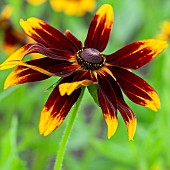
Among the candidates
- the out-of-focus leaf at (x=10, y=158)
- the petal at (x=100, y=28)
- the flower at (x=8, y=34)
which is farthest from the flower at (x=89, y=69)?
the flower at (x=8, y=34)

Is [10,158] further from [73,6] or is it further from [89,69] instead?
[73,6]

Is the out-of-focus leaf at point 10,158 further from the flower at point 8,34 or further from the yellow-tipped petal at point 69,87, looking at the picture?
the flower at point 8,34

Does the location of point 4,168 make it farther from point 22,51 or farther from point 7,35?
point 7,35

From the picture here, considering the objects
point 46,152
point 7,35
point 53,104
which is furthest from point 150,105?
point 7,35

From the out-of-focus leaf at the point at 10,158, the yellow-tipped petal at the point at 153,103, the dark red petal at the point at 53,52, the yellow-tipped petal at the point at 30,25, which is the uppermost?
the yellow-tipped petal at the point at 30,25

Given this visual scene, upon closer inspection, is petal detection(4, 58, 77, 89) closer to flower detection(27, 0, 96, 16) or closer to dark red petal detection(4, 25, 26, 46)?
dark red petal detection(4, 25, 26, 46)
